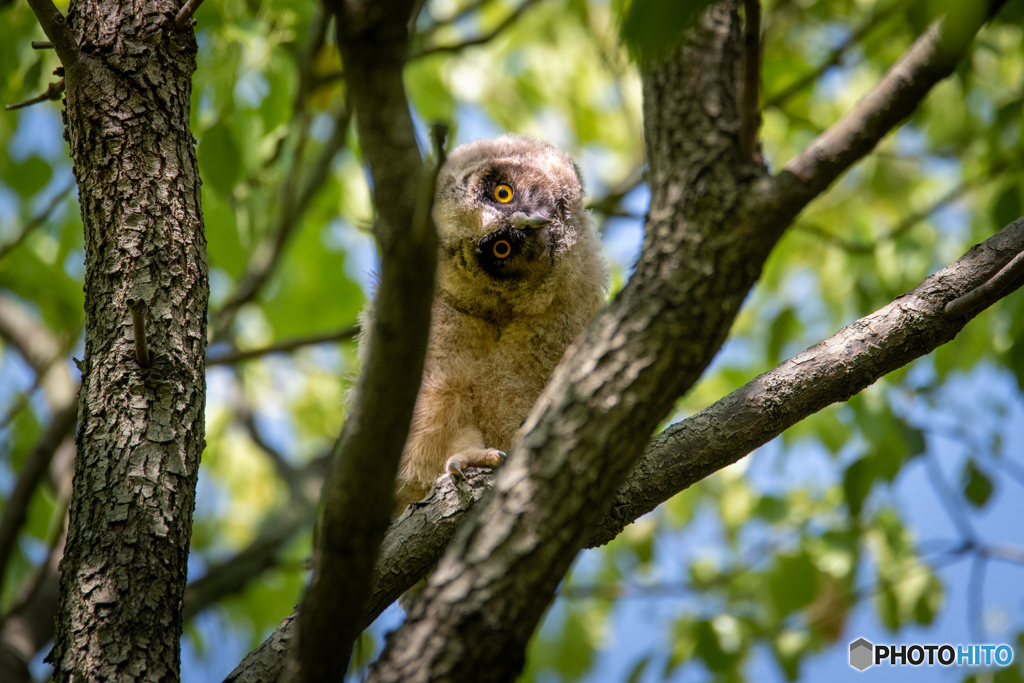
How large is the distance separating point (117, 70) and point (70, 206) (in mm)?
2645

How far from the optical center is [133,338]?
7.80 feet

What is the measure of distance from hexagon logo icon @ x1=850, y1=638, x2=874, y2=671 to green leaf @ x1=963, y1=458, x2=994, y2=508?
88 centimetres

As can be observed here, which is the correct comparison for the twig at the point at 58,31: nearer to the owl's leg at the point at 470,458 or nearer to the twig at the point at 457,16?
the owl's leg at the point at 470,458

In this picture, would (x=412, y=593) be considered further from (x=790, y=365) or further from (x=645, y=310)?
(x=645, y=310)

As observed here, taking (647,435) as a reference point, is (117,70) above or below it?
above

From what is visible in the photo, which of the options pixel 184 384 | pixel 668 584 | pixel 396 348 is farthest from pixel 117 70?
pixel 668 584

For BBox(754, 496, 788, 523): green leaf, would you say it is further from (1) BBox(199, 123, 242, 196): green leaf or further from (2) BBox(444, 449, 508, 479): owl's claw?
(1) BBox(199, 123, 242, 196): green leaf

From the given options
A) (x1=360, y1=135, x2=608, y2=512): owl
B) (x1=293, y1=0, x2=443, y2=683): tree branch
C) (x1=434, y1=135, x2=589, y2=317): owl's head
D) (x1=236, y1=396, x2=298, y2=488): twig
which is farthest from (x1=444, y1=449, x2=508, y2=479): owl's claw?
(x1=236, y1=396, x2=298, y2=488): twig

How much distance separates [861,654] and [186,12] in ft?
13.2

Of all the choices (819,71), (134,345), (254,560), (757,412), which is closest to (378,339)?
(134,345)

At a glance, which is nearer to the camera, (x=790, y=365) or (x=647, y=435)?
(x=647, y=435)

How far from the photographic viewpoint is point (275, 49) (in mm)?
3744

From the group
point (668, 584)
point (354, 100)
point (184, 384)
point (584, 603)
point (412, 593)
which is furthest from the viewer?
point (584, 603)

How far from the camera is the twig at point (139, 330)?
2.15 m
